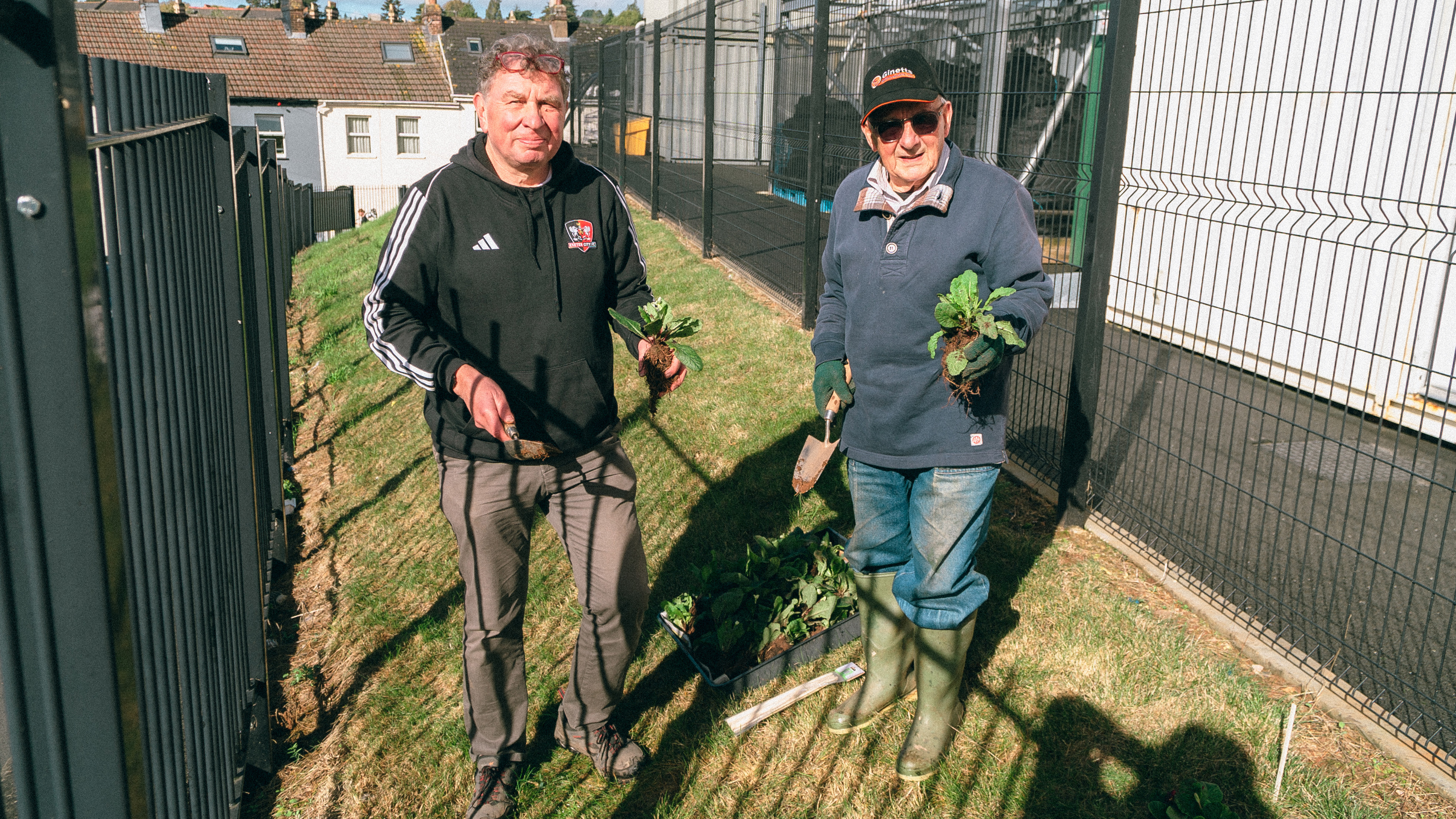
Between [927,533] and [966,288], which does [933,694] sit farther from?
[966,288]

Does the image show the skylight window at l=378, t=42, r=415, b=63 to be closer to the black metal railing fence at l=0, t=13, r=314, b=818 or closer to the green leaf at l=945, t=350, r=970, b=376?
the black metal railing fence at l=0, t=13, r=314, b=818

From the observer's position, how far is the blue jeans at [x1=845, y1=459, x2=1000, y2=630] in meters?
3.07

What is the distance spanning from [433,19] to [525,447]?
38068 millimetres

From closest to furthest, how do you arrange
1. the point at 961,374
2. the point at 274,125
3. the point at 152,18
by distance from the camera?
the point at 961,374, the point at 274,125, the point at 152,18

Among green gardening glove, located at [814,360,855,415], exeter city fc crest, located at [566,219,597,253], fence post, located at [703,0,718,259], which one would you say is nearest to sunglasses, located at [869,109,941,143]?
green gardening glove, located at [814,360,855,415]

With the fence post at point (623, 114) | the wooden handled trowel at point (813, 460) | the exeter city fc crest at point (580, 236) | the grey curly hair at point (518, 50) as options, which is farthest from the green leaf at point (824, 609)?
the fence post at point (623, 114)

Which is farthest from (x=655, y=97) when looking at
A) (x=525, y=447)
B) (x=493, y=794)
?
(x=493, y=794)

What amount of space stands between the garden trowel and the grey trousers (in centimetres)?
19

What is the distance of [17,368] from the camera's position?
109 cm

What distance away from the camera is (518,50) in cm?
295

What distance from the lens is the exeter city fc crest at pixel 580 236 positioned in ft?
10.3

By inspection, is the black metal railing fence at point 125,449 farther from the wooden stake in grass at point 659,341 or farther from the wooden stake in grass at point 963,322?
the wooden stake in grass at point 963,322

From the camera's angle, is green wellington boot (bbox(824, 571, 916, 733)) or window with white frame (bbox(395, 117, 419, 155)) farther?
window with white frame (bbox(395, 117, 419, 155))

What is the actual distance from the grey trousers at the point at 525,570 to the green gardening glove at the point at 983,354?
1.15m
